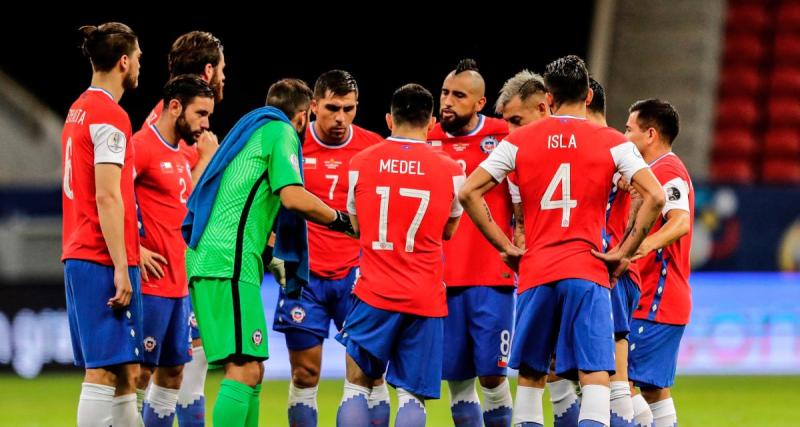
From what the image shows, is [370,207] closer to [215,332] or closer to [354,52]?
[215,332]

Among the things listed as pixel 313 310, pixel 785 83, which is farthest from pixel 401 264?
pixel 785 83

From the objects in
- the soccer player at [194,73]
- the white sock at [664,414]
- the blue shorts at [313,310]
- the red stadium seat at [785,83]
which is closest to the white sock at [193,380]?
the soccer player at [194,73]

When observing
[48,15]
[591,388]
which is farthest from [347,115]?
[48,15]

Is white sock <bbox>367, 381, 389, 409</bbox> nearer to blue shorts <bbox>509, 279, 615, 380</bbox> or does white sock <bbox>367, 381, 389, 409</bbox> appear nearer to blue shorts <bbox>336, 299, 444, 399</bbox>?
blue shorts <bbox>336, 299, 444, 399</bbox>

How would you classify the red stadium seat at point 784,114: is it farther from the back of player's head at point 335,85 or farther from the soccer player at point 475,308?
the back of player's head at point 335,85

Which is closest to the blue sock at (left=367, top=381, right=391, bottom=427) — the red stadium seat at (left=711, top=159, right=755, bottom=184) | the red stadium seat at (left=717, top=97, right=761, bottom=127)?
the red stadium seat at (left=711, top=159, right=755, bottom=184)

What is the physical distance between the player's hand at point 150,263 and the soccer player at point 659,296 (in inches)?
111

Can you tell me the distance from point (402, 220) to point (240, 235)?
0.88 m

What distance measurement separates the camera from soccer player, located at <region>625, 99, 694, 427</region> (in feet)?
22.1

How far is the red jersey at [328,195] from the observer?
7.38 meters

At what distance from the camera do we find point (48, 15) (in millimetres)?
18438

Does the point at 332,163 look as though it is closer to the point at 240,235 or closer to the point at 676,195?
the point at 240,235

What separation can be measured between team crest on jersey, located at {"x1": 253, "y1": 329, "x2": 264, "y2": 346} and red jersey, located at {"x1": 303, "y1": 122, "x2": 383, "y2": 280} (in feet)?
4.47

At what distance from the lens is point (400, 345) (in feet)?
20.9
